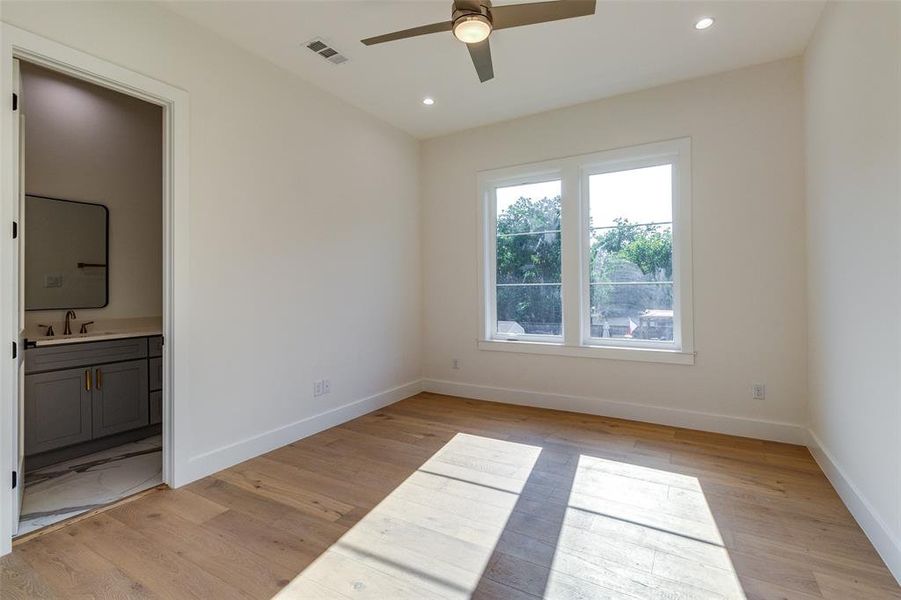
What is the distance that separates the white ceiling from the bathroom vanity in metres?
2.48

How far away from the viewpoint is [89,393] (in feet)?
10.4

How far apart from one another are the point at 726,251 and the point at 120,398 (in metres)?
5.06

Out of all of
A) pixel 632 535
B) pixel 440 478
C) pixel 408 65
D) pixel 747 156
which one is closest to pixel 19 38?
pixel 408 65

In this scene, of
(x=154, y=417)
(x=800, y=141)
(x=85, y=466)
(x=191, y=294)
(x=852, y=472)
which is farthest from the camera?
(x=154, y=417)

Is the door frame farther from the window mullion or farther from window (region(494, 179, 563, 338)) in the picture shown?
the window mullion

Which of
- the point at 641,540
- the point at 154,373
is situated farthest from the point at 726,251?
the point at 154,373

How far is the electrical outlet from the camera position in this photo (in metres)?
3.36

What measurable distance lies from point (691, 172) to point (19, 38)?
4428mm

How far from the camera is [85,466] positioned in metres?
2.94

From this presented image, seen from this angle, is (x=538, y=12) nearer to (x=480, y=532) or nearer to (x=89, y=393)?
(x=480, y=532)

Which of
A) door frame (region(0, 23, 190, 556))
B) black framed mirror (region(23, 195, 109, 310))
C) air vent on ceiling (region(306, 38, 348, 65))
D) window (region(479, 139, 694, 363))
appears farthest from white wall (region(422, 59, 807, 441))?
black framed mirror (region(23, 195, 109, 310))

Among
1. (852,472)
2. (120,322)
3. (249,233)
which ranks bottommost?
(852,472)

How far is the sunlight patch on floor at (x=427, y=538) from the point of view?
174cm

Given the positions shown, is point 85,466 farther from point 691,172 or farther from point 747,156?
point 747,156
